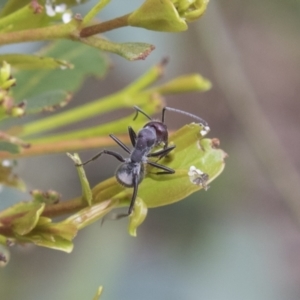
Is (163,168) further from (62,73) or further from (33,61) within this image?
(62,73)

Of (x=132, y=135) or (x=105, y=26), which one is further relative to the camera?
(x=132, y=135)

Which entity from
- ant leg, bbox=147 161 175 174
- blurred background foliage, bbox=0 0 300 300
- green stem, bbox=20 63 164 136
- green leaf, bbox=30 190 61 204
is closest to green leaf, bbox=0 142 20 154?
green leaf, bbox=30 190 61 204

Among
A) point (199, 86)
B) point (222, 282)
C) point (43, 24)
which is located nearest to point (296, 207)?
point (222, 282)

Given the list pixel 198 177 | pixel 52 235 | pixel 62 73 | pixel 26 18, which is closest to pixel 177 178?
pixel 198 177

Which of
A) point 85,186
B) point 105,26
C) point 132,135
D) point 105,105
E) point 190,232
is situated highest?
point 105,26

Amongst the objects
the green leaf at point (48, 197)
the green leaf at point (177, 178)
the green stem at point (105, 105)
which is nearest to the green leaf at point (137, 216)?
the green leaf at point (177, 178)

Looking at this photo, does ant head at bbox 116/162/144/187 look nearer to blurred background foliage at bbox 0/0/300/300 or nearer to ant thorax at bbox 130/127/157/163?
ant thorax at bbox 130/127/157/163

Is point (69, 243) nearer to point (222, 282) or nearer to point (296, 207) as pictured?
point (222, 282)
